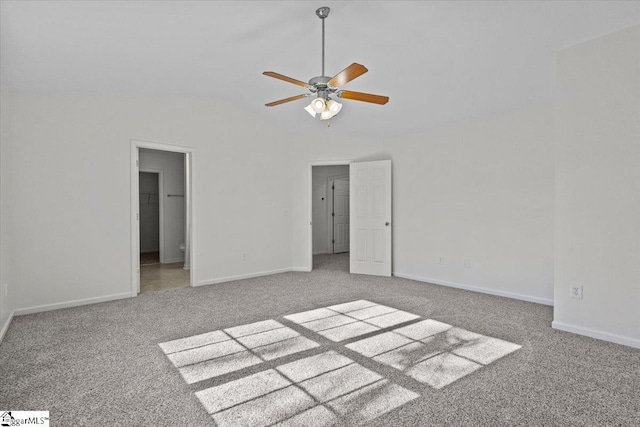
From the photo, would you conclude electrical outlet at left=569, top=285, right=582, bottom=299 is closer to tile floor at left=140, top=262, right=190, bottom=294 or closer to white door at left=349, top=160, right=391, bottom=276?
white door at left=349, top=160, right=391, bottom=276

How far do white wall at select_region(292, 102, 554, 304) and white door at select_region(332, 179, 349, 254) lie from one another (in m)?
2.64

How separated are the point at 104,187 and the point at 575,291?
5.22 metres

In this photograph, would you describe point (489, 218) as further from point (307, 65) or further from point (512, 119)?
point (307, 65)

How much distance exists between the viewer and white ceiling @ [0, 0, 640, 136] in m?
2.67

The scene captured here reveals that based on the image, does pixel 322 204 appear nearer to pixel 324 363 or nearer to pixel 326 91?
pixel 326 91

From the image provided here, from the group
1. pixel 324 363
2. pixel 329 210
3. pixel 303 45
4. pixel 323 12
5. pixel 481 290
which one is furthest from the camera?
pixel 329 210

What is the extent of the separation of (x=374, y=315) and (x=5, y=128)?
4168 mm

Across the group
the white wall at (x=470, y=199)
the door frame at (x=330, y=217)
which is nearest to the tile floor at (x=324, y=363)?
the white wall at (x=470, y=199)

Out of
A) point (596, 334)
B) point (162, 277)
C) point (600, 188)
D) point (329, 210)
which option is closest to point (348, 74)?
point (600, 188)

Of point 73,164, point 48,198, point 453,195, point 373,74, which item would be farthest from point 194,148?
point 453,195

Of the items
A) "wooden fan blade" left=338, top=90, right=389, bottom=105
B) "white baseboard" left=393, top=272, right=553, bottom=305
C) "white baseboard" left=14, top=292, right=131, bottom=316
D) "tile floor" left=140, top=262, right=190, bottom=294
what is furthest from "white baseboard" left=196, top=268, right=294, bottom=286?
"wooden fan blade" left=338, top=90, right=389, bottom=105

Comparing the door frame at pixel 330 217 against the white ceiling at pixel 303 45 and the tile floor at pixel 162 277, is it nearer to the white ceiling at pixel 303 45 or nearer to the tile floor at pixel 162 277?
the tile floor at pixel 162 277

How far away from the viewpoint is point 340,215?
8.87 metres

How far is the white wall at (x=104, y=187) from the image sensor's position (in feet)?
12.2
